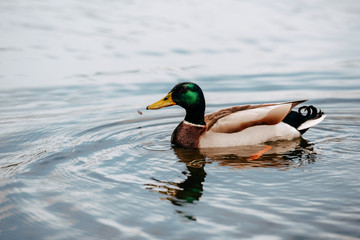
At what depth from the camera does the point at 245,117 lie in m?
7.15

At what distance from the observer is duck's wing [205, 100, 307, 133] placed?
7.11 metres

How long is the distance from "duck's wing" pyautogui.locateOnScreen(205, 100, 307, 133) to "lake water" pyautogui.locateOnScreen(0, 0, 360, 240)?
331 mm

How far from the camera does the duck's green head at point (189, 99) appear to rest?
743 cm

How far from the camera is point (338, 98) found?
32.3ft

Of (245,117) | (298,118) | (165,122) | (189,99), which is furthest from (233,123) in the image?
(165,122)

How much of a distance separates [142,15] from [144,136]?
36.9 feet

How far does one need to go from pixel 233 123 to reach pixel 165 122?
1830 millimetres

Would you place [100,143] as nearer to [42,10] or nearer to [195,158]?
[195,158]

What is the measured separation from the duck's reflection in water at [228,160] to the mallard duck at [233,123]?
0.12 meters

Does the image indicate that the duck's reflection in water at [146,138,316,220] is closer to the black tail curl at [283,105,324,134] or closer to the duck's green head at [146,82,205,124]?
the black tail curl at [283,105,324,134]

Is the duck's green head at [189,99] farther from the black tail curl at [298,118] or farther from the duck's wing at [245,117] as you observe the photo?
the black tail curl at [298,118]

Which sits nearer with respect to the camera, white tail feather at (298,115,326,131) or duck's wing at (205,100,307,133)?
duck's wing at (205,100,307,133)

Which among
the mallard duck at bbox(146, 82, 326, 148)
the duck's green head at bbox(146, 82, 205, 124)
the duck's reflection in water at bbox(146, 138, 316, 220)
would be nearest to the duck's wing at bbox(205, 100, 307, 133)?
the mallard duck at bbox(146, 82, 326, 148)

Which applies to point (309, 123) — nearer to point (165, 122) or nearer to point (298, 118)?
point (298, 118)
